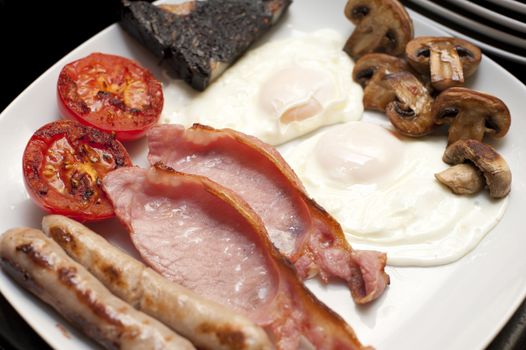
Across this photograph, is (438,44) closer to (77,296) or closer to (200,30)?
(200,30)

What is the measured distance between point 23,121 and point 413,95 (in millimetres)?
2120

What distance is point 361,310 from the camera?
2854mm

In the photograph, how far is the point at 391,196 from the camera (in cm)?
324

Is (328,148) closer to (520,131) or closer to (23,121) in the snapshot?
(520,131)

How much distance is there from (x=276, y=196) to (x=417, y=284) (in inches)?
30.5

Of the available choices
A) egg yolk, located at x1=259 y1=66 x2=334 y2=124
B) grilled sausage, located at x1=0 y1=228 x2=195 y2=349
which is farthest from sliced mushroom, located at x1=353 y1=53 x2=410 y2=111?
grilled sausage, located at x1=0 y1=228 x2=195 y2=349

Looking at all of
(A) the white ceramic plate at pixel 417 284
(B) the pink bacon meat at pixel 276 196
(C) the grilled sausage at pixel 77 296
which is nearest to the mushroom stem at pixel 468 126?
(A) the white ceramic plate at pixel 417 284

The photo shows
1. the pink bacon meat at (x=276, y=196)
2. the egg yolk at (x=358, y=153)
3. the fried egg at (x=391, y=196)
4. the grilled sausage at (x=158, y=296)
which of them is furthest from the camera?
the egg yolk at (x=358, y=153)

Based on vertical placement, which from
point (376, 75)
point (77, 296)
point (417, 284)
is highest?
point (77, 296)

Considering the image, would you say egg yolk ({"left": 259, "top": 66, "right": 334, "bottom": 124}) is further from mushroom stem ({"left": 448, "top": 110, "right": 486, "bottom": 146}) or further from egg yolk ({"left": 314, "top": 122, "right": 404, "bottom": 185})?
mushroom stem ({"left": 448, "top": 110, "right": 486, "bottom": 146})

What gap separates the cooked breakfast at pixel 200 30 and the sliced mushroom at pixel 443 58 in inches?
37.2

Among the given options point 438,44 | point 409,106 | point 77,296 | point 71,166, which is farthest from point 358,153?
point 77,296

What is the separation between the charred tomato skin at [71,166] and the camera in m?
2.95

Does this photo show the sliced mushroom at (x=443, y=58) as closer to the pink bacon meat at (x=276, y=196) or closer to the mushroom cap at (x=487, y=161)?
the mushroom cap at (x=487, y=161)
